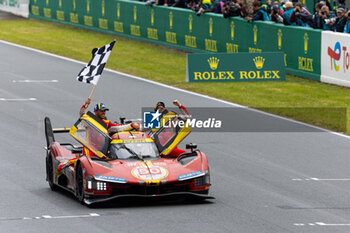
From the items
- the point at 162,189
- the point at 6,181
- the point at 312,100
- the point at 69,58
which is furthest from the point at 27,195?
the point at 69,58

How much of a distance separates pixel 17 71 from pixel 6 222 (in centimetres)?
1793

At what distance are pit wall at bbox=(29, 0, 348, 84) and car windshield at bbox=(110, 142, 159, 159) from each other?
45.7ft

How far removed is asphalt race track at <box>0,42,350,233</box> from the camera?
12.2m

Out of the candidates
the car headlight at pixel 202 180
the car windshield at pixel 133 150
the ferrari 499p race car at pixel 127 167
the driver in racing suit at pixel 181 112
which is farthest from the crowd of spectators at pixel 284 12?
the car headlight at pixel 202 180

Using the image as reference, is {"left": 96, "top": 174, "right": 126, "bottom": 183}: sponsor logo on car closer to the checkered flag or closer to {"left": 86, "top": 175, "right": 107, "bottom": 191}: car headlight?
{"left": 86, "top": 175, "right": 107, "bottom": 191}: car headlight

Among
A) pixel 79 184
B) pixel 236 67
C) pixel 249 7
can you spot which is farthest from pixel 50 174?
pixel 249 7

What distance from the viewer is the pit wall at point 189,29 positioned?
27844 mm

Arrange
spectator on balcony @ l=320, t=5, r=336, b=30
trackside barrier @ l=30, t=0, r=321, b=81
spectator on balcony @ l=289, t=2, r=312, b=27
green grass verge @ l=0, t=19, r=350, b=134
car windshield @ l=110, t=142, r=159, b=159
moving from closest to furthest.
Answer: car windshield @ l=110, t=142, r=159, b=159 → green grass verge @ l=0, t=19, r=350, b=134 → spectator on balcony @ l=320, t=5, r=336, b=30 → trackside barrier @ l=30, t=0, r=321, b=81 → spectator on balcony @ l=289, t=2, r=312, b=27

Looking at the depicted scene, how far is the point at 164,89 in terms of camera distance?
26422 mm

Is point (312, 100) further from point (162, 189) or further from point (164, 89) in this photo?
point (162, 189)

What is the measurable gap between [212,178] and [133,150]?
2251mm

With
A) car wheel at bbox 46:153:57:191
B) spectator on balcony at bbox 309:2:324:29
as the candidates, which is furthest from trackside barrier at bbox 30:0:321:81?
car wheel at bbox 46:153:57:191

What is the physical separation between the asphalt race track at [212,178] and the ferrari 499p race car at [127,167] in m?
0.27

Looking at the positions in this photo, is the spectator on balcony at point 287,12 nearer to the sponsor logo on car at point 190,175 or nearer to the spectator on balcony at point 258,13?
the spectator on balcony at point 258,13
